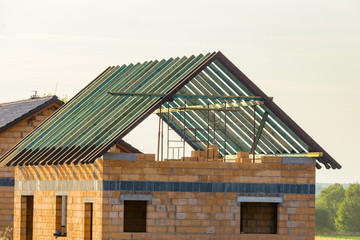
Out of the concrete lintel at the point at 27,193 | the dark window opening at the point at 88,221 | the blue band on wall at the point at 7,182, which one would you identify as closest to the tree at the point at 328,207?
the blue band on wall at the point at 7,182

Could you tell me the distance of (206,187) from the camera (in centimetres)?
3494

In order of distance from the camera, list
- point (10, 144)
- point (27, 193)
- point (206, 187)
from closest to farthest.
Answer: point (206, 187) → point (27, 193) → point (10, 144)

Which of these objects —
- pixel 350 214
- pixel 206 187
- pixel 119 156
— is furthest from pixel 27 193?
pixel 350 214

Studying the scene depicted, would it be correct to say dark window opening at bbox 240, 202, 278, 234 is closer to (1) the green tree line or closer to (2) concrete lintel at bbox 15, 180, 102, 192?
(2) concrete lintel at bbox 15, 180, 102, 192

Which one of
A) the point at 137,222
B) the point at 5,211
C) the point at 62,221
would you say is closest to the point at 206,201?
the point at 137,222

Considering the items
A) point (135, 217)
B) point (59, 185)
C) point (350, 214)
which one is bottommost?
point (350, 214)

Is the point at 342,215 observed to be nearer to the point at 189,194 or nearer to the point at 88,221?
the point at 88,221

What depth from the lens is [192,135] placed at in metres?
41.3

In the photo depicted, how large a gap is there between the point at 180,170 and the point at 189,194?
2.96ft

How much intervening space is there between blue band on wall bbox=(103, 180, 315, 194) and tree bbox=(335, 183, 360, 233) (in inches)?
4365

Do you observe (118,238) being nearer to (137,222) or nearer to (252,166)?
(137,222)

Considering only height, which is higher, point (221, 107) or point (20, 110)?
point (20, 110)

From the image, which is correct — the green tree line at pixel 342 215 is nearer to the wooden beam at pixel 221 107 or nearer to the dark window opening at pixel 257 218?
the wooden beam at pixel 221 107

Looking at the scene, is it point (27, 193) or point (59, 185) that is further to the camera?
point (27, 193)
